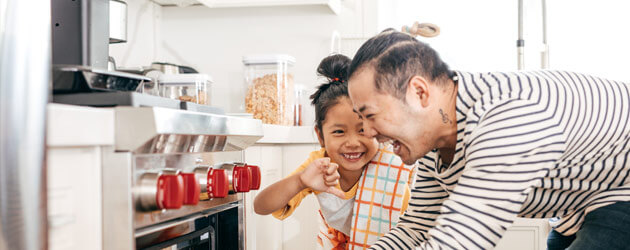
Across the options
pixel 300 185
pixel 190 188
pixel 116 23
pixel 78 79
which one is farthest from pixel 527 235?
pixel 78 79

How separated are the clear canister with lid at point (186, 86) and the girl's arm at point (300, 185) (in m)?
0.63

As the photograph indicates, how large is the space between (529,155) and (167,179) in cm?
48

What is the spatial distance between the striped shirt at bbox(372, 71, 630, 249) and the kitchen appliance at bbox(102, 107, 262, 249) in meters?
0.32

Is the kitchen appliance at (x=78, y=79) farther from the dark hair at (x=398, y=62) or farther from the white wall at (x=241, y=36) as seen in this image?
the white wall at (x=241, y=36)

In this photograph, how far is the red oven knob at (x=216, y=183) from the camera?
2.71 ft

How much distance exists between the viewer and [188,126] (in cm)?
75

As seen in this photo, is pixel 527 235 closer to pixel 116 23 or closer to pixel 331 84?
pixel 331 84

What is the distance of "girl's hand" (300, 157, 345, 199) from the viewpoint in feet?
3.83

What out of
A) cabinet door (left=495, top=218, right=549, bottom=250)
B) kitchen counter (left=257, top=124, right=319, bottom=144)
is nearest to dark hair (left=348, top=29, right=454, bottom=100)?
kitchen counter (left=257, top=124, right=319, bottom=144)

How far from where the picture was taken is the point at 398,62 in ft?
2.92

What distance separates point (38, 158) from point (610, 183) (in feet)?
2.83

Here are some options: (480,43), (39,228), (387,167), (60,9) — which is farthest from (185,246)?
(480,43)

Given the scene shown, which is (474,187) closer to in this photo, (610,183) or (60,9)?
(610,183)

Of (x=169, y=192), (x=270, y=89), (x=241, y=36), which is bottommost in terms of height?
(x=169, y=192)
